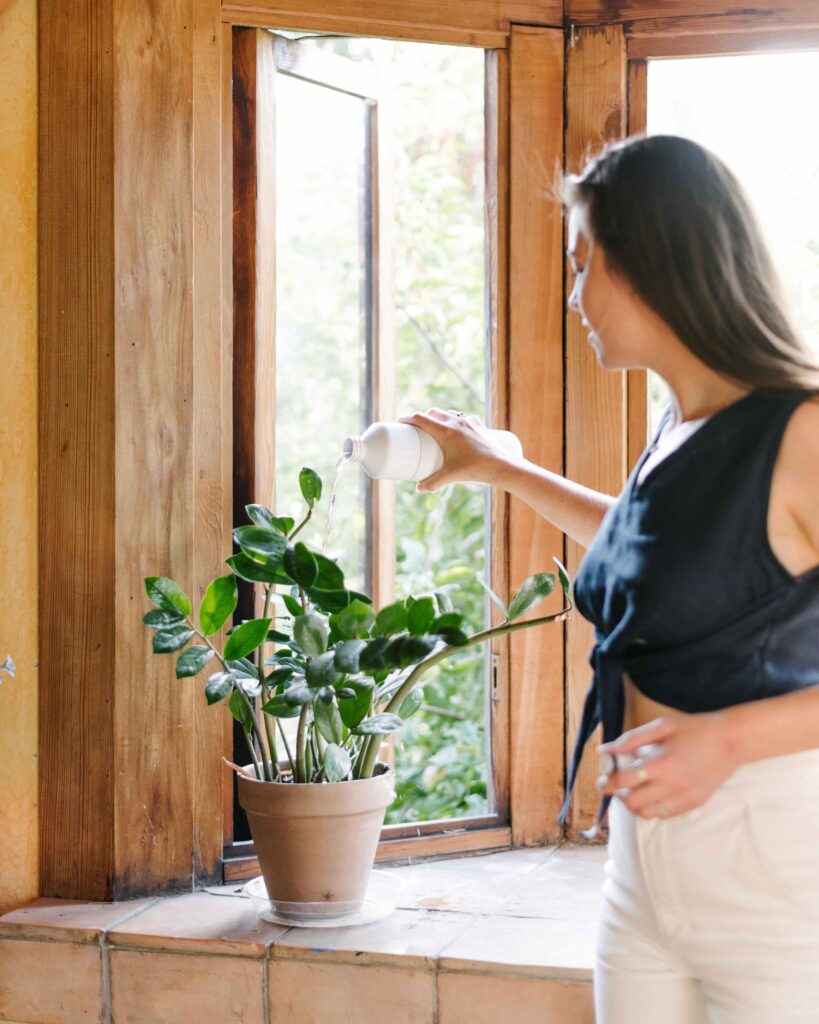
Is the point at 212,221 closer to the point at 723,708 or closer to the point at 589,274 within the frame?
the point at 589,274

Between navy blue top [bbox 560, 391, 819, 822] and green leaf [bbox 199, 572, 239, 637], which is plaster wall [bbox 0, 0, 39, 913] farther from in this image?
navy blue top [bbox 560, 391, 819, 822]

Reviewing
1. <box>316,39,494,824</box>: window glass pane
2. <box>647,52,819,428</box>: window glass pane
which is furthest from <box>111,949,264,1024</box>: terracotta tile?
<box>316,39,494,824</box>: window glass pane

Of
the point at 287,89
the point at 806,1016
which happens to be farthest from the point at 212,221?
the point at 806,1016

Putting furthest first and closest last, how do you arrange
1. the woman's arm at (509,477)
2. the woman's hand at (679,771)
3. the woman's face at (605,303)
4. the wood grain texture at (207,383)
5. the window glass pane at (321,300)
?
the window glass pane at (321,300), the wood grain texture at (207,383), the woman's arm at (509,477), the woman's face at (605,303), the woman's hand at (679,771)

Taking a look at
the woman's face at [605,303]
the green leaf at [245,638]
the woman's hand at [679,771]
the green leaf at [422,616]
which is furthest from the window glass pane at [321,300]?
the woman's hand at [679,771]

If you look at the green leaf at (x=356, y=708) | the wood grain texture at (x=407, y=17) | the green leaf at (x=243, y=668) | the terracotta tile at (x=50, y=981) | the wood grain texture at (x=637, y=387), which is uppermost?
the wood grain texture at (x=407, y=17)

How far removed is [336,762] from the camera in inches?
60.1

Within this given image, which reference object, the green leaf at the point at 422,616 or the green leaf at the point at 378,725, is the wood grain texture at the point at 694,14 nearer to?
the green leaf at the point at 422,616

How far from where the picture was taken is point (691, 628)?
1.01m

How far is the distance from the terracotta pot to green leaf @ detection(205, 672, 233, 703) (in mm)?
142

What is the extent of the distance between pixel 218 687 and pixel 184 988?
419 millimetres

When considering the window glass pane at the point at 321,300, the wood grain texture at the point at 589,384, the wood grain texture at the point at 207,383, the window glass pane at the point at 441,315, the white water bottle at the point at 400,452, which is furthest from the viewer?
the window glass pane at the point at 441,315

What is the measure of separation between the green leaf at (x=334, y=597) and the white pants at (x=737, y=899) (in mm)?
547

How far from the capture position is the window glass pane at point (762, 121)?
6.05ft
